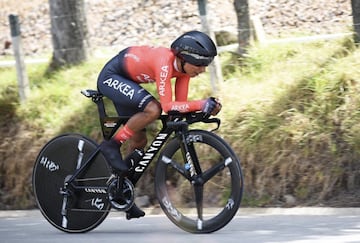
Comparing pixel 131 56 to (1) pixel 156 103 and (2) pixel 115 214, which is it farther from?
(2) pixel 115 214

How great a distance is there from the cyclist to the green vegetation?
184 centimetres

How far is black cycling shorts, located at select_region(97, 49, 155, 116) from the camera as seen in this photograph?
727cm

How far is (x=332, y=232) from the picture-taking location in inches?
280

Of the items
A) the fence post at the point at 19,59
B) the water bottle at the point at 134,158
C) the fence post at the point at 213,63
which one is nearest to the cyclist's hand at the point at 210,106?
the water bottle at the point at 134,158

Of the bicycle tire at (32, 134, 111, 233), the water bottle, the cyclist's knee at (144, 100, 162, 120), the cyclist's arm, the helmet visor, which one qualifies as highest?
the helmet visor

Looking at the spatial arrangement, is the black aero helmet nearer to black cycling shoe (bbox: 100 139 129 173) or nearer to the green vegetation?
black cycling shoe (bbox: 100 139 129 173)

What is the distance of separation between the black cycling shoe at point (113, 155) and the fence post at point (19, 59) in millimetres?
3703

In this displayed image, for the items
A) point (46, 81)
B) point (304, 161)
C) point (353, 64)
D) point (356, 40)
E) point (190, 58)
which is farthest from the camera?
point (46, 81)

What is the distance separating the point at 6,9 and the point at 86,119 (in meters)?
6.80

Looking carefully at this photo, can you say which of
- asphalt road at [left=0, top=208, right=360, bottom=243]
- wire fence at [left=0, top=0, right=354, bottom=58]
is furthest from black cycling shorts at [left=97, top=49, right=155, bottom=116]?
wire fence at [left=0, top=0, right=354, bottom=58]

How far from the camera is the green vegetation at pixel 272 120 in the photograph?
28.5ft

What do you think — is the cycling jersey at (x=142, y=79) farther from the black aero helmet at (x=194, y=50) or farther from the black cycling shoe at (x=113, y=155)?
the black cycling shoe at (x=113, y=155)

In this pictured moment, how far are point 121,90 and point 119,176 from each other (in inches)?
28.4

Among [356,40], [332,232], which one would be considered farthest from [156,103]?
[356,40]
